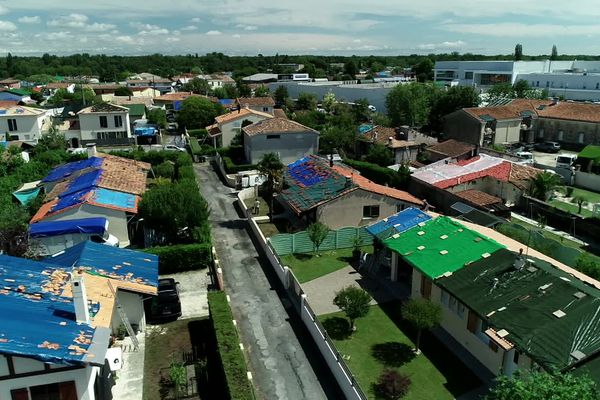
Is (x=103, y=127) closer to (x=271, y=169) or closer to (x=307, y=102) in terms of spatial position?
(x=271, y=169)

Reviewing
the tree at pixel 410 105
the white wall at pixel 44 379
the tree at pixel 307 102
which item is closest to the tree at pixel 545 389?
the white wall at pixel 44 379

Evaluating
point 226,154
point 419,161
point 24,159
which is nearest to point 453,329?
point 419,161

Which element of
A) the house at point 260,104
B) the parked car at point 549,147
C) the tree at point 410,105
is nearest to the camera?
the parked car at point 549,147

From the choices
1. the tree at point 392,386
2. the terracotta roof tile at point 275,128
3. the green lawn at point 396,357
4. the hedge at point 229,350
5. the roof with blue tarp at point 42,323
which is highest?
the terracotta roof tile at point 275,128

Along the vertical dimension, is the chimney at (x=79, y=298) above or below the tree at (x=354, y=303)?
above

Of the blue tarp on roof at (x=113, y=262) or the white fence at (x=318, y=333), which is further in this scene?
the blue tarp on roof at (x=113, y=262)

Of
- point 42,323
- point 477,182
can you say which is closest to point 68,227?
point 42,323

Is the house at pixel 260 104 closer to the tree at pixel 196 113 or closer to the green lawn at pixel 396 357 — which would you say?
the tree at pixel 196 113
